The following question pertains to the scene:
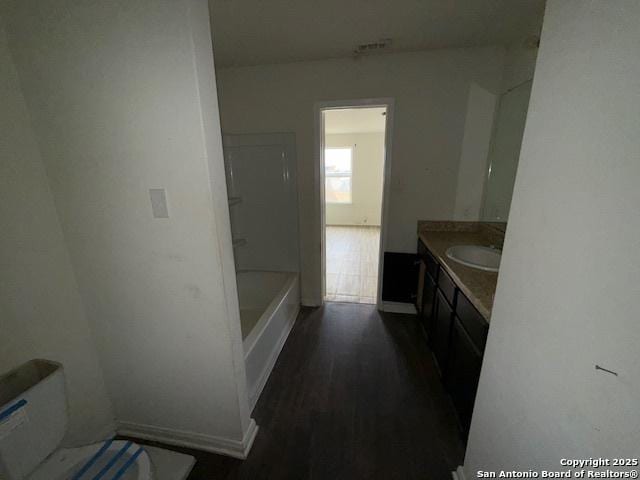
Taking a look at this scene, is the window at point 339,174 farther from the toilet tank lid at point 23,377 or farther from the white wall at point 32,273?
the toilet tank lid at point 23,377

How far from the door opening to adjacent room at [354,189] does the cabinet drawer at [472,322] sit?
2291 mm

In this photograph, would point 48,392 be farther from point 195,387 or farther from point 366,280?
point 366,280

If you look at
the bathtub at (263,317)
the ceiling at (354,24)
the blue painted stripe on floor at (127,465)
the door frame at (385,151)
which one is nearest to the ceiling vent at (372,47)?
the ceiling at (354,24)

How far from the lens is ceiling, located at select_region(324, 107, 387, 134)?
152 inches

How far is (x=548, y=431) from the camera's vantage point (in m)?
0.65

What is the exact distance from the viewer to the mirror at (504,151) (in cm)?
176

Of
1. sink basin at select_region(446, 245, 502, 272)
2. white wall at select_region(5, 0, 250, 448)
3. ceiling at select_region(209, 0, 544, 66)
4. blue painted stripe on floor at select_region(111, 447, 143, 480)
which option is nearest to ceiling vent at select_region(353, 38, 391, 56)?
ceiling at select_region(209, 0, 544, 66)

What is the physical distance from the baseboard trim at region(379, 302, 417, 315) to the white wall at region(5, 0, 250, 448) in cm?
177

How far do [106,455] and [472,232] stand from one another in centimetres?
289

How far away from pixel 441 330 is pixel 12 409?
82.6 inches

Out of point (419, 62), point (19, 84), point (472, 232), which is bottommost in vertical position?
point (472, 232)

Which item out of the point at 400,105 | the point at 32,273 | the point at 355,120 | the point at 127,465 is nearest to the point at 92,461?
the point at 127,465

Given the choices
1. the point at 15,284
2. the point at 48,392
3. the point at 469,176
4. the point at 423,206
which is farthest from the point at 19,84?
the point at 469,176

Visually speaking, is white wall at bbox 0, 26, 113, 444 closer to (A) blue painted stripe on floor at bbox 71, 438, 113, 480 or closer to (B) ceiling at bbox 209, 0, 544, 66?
(A) blue painted stripe on floor at bbox 71, 438, 113, 480
